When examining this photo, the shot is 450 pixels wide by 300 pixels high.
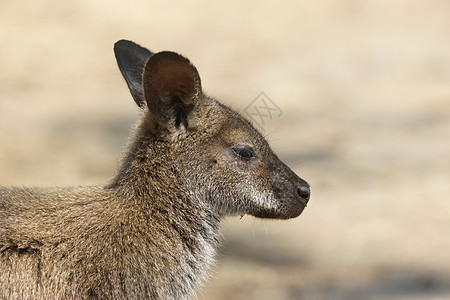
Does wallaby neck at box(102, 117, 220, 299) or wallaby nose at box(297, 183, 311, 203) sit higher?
wallaby nose at box(297, 183, 311, 203)

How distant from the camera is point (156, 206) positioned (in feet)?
13.7

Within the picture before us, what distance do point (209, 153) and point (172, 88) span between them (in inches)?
17.6

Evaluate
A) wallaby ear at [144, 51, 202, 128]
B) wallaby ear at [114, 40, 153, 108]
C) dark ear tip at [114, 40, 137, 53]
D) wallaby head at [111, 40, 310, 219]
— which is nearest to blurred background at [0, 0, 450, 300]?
wallaby ear at [114, 40, 153, 108]

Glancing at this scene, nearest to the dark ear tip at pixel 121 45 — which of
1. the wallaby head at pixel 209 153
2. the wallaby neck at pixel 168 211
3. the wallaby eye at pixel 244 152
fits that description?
the wallaby head at pixel 209 153

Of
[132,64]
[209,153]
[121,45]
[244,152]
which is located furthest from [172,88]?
[121,45]

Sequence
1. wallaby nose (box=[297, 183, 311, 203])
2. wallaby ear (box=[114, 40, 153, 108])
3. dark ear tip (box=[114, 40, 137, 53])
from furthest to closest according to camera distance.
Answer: dark ear tip (box=[114, 40, 137, 53]) → wallaby ear (box=[114, 40, 153, 108]) → wallaby nose (box=[297, 183, 311, 203])

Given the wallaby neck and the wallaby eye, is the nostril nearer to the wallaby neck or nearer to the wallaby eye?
the wallaby eye

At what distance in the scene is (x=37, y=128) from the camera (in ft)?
31.9

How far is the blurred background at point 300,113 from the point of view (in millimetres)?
7070

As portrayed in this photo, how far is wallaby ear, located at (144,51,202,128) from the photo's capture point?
3.93 metres

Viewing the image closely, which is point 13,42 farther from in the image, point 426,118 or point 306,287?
point 306,287

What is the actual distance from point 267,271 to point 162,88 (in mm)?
3340

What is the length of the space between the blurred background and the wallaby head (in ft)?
2.80

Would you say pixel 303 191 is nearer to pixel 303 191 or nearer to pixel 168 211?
pixel 303 191
